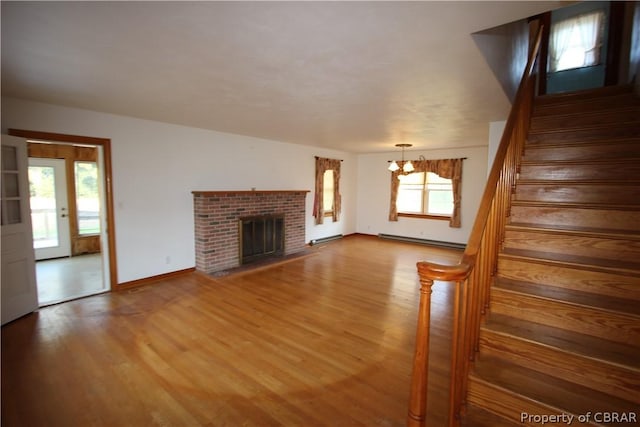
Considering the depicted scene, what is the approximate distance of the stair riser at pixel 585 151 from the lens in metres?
2.46

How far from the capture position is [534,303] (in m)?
1.86

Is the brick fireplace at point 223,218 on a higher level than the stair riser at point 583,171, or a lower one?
lower

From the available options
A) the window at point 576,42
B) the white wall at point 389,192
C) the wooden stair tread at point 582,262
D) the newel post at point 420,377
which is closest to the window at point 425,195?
the white wall at point 389,192

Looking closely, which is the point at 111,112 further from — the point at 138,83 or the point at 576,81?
the point at 576,81

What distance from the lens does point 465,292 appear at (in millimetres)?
1421

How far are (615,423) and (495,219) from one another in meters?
1.14

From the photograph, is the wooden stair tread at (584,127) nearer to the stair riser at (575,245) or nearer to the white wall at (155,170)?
the stair riser at (575,245)

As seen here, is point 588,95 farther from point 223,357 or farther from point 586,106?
point 223,357

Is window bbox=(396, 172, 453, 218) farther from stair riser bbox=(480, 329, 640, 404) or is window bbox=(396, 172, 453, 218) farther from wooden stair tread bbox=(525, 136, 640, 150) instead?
stair riser bbox=(480, 329, 640, 404)

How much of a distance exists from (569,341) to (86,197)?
790 centimetres

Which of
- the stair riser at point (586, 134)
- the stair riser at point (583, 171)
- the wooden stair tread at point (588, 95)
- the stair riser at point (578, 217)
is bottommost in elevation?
the stair riser at point (578, 217)

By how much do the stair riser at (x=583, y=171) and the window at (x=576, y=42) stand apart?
3990 mm

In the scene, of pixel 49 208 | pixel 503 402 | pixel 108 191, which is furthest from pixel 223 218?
pixel 503 402

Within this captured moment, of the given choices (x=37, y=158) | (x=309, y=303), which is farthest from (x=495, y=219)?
(x=37, y=158)
